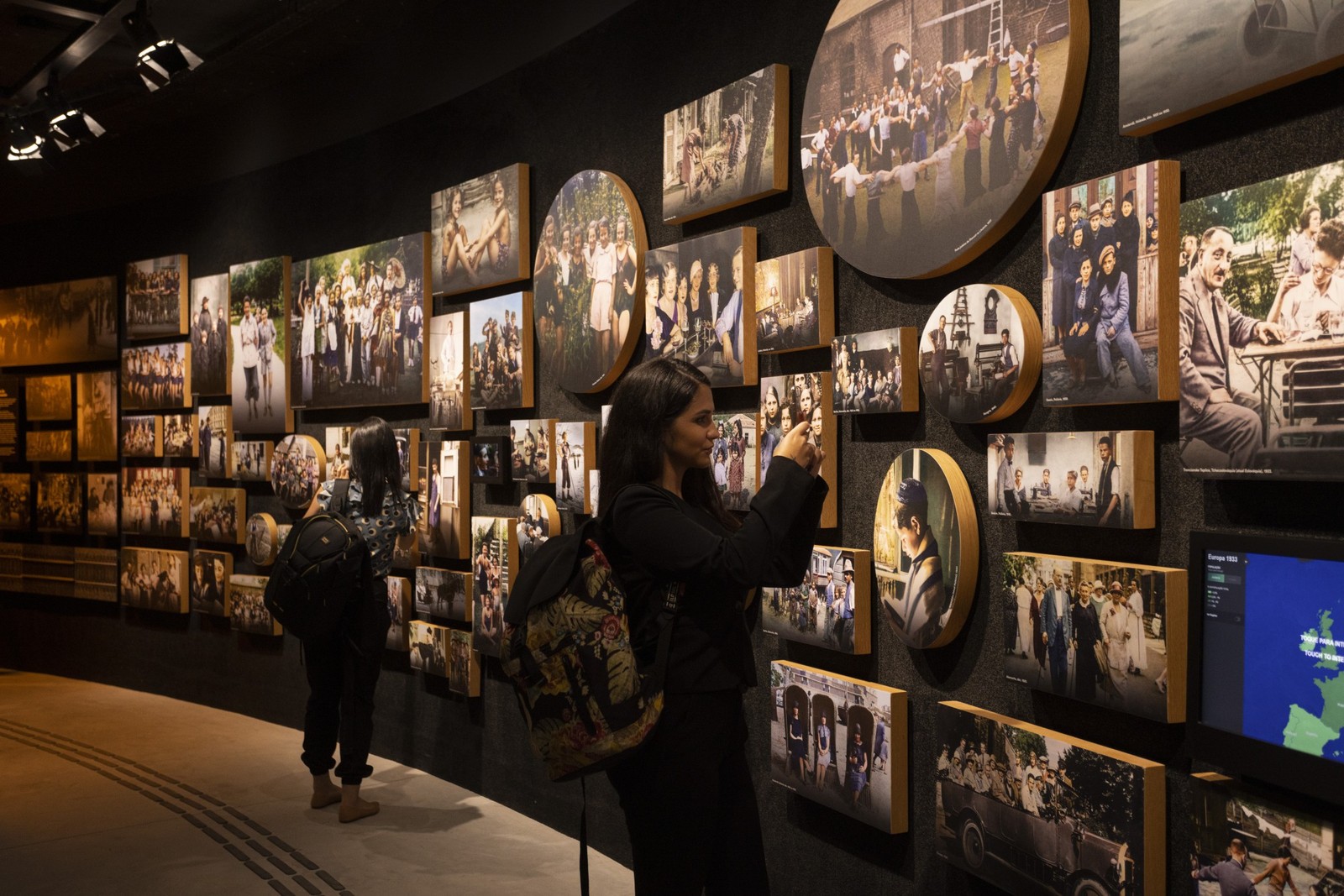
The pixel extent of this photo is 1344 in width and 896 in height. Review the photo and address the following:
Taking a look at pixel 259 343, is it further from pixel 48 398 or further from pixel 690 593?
pixel 690 593

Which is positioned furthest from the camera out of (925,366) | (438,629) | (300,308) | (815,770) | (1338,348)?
(300,308)

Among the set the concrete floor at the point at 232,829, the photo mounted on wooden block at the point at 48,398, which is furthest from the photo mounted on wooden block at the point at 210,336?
the concrete floor at the point at 232,829

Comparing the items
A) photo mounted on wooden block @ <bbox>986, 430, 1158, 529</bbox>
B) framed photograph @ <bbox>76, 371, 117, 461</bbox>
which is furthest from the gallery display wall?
framed photograph @ <bbox>76, 371, 117, 461</bbox>

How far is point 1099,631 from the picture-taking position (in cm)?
255

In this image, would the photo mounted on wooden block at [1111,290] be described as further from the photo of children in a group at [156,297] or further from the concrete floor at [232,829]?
the photo of children in a group at [156,297]

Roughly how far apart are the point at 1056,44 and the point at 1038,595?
1.29m

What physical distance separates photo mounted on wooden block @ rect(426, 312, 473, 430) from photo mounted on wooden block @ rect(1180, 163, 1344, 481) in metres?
3.76

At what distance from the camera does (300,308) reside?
266 inches

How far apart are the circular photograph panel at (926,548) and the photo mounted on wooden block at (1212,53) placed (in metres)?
1.00

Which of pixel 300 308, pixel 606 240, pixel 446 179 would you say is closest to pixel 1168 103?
pixel 606 240

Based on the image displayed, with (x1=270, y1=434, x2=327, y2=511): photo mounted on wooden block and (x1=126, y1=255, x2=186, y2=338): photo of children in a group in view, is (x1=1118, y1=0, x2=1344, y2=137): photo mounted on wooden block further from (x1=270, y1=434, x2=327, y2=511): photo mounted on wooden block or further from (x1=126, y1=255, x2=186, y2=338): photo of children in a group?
(x1=126, y1=255, x2=186, y2=338): photo of children in a group

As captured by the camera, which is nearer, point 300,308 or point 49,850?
point 49,850

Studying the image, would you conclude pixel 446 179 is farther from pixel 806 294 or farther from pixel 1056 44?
pixel 1056 44

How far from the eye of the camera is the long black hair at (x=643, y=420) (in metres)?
2.52
